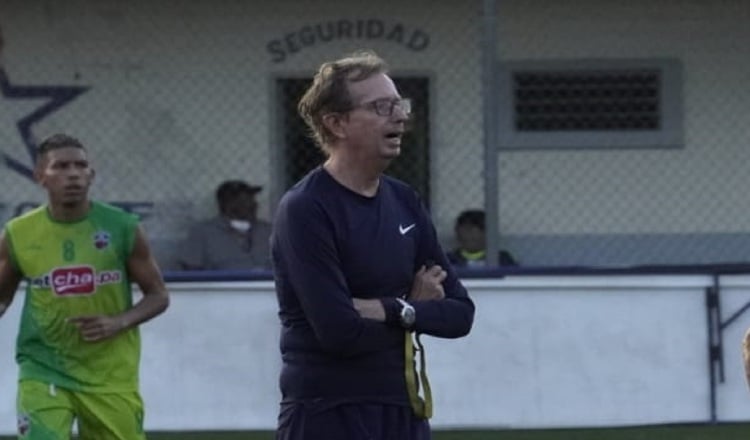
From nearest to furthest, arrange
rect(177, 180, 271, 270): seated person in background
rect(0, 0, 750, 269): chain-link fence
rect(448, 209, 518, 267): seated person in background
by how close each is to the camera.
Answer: rect(448, 209, 518, 267): seated person in background < rect(177, 180, 271, 270): seated person in background < rect(0, 0, 750, 269): chain-link fence

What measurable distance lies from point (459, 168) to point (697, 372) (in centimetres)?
330

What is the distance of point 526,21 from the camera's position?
13703mm

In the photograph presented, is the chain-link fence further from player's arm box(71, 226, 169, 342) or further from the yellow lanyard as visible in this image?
the yellow lanyard

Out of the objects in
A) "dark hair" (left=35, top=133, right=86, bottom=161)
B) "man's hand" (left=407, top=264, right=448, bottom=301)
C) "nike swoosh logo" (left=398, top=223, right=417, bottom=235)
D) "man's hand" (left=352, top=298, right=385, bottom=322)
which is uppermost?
"dark hair" (left=35, top=133, right=86, bottom=161)

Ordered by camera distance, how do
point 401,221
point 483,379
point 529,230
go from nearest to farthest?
point 401,221
point 483,379
point 529,230

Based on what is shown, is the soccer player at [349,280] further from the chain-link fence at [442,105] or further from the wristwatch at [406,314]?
the chain-link fence at [442,105]

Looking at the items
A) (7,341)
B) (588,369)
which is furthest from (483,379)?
(7,341)

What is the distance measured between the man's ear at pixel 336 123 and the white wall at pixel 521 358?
6.35 metres

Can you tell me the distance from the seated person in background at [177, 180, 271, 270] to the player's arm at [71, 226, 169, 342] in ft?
15.6

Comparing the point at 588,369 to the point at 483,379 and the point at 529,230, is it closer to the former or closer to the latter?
the point at 483,379

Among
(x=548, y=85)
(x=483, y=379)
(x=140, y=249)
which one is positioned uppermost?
(x=548, y=85)

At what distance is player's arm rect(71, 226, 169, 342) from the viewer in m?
7.54

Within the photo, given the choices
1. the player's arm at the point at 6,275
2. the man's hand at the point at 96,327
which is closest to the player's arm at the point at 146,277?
the man's hand at the point at 96,327

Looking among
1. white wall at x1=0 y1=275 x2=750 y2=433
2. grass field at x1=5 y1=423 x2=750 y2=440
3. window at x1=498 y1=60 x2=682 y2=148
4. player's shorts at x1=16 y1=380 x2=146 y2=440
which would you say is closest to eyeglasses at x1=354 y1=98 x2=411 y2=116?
player's shorts at x1=16 y1=380 x2=146 y2=440
